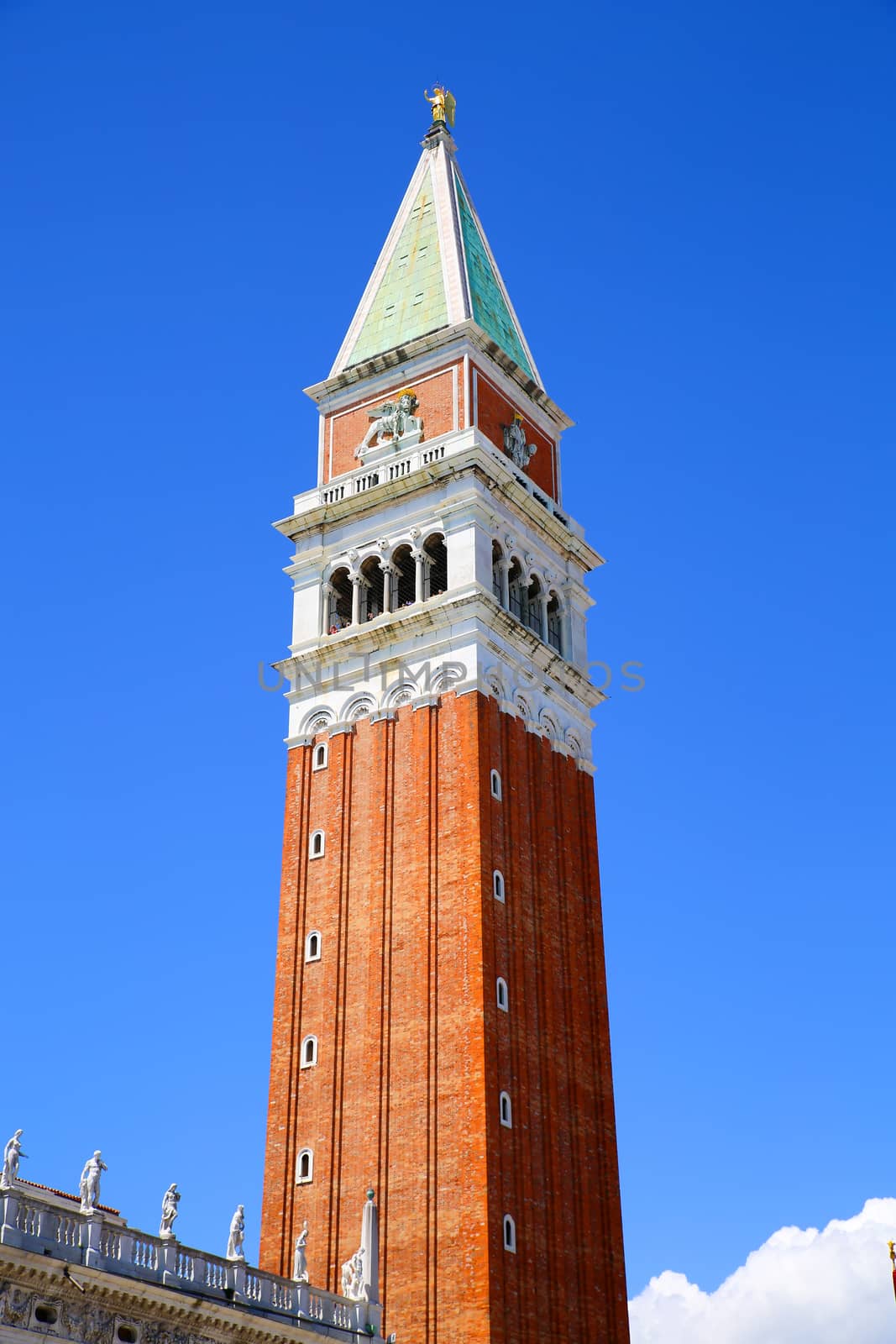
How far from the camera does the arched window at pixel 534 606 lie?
207 ft

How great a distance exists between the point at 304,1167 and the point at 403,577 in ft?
68.5

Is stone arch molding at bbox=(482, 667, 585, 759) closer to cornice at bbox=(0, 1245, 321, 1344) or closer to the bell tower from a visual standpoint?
the bell tower

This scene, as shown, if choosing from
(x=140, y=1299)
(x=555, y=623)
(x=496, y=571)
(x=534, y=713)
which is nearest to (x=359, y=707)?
(x=534, y=713)

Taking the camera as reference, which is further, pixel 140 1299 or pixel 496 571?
pixel 496 571

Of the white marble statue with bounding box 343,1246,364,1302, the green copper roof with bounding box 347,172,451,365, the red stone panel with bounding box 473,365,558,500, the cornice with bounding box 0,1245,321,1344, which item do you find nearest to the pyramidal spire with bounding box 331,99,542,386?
the green copper roof with bounding box 347,172,451,365

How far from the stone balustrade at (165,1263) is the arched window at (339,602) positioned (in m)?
23.9

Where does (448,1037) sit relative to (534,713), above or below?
below

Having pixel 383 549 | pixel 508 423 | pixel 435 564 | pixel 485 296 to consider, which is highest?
pixel 485 296

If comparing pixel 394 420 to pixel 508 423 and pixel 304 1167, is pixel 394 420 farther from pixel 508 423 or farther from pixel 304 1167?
pixel 304 1167

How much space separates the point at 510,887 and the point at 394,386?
21.1m

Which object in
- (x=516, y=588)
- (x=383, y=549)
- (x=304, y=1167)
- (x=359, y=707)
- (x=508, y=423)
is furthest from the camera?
(x=508, y=423)

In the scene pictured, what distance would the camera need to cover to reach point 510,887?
55312 mm

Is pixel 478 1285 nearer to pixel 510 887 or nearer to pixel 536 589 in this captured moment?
pixel 510 887

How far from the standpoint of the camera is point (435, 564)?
6106 centimetres
